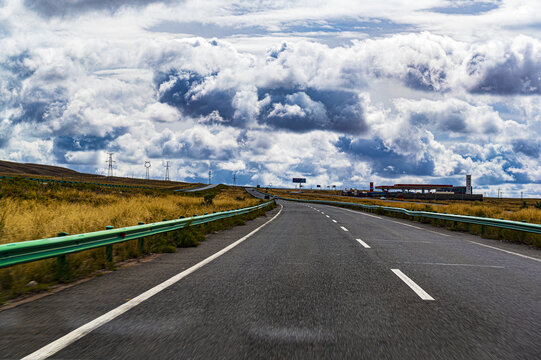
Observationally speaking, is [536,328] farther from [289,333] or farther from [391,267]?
[391,267]

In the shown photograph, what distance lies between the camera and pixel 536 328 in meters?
4.31

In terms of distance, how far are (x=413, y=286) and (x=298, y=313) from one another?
2340 millimetres

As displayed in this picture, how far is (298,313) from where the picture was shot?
4.72 metres

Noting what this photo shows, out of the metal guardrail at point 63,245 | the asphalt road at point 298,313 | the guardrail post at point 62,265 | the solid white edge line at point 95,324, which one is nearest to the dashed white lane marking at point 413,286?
the asphalt road at point 298,313

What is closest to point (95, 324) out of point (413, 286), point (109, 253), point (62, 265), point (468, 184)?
point (62, 265)

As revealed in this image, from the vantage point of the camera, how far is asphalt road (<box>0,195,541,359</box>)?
364cm

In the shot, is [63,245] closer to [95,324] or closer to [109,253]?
[109,253]

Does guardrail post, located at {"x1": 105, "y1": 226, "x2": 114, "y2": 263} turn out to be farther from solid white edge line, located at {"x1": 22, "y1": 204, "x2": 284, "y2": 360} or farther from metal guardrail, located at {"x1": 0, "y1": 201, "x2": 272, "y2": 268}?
solid white edge line, located at {"x1": 22, "y1": 204, "x2": 284, "y2": 360}

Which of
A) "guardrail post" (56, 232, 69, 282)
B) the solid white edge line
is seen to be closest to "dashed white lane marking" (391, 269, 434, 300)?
the solid white edge line

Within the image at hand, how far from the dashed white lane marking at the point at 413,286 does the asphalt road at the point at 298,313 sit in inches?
0.6

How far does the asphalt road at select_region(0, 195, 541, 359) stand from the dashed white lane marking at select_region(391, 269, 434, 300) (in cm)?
1

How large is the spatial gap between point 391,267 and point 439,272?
0.83 m

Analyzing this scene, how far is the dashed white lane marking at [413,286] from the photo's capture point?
222 inches

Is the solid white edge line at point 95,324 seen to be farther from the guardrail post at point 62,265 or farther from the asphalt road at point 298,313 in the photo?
the guardrail post at point 62,265
